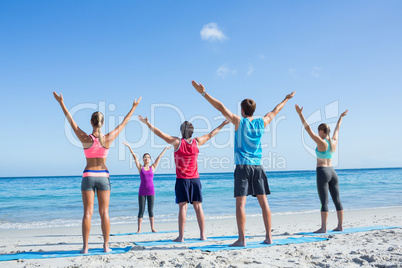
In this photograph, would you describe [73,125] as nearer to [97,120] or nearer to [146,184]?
[97,120]

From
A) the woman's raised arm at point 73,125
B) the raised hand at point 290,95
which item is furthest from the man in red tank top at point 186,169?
the raised hand at point 290,95

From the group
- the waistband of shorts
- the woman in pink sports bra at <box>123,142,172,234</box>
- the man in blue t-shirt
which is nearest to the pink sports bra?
the waistband of shorts

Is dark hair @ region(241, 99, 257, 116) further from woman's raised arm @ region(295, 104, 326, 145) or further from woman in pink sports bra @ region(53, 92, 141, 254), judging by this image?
woman in pink sports bra @ region(53, 92, 141, 254)

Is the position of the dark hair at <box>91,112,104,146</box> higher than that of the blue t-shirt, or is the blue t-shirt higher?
the dark hair at <box>91,112,104,146</box>

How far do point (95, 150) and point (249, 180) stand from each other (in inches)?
84.7

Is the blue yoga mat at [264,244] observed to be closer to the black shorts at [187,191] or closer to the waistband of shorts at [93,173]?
the black shorts at [187,191]

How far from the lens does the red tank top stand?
5.00 meters

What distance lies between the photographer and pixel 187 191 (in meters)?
4.99

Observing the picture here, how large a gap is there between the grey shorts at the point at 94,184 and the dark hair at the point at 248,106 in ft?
7.11

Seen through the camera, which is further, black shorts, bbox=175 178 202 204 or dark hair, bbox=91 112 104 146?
black shorts, bbox=175 178 202 204

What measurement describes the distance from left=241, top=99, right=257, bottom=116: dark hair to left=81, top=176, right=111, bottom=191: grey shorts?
217 cm

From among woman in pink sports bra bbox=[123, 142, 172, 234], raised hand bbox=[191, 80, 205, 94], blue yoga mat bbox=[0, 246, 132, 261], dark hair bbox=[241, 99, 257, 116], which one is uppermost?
raised hand bbox=[191, 80, 205, 94]

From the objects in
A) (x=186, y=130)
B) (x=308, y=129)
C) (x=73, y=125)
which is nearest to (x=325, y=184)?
(x=308, y=129)

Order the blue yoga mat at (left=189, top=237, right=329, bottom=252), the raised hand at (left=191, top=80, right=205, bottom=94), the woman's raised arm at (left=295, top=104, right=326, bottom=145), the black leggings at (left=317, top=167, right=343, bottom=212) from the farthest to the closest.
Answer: the black leggings at (left=317, top=167, right=343, bottom=212) → the woman's raised arm at (left=295, top=104, right=326, bottom=145) → the blue yoga mat at (left=189, top=237, right=329, bottom=252) → the raised hand at (left=191, top=80, right=205, bottom=94)
